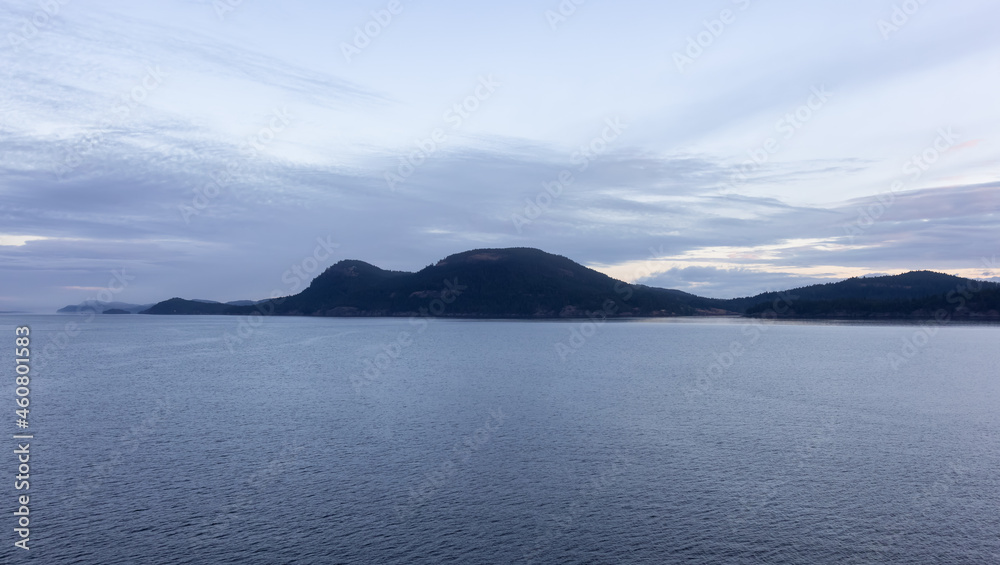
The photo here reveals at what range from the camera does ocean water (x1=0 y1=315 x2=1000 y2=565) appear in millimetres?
28688

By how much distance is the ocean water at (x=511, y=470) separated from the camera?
1129 inches

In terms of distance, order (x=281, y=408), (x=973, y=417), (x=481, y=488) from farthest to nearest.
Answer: (x=281, y=408), (x=973, y=417), (x=481, y=488)

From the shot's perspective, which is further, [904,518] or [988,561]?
[904,518]

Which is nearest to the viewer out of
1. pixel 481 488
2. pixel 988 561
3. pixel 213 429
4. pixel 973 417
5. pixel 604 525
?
pixel 988 561

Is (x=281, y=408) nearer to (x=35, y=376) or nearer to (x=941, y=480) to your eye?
(x=35, y=376)

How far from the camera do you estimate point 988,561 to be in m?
27.0

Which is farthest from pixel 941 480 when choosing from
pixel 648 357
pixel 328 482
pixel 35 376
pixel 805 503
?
pixel 35 376

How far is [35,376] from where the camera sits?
284 ft

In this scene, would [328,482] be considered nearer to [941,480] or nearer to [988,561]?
[988,561]

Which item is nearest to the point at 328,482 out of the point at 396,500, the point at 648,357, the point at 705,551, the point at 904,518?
the point at 396,500

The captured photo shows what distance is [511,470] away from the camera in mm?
40156

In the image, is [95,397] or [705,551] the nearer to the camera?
[705,551]

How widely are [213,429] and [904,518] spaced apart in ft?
171

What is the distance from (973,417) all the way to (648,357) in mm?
61742
